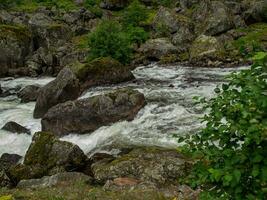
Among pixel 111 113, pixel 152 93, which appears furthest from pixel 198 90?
pixel 111 113

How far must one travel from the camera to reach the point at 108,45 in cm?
4288

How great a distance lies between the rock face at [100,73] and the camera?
33.1 metres

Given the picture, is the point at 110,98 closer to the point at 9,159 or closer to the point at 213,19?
the point at 9,159

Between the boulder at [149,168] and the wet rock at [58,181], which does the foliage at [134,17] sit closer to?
the boulder at [149,168]

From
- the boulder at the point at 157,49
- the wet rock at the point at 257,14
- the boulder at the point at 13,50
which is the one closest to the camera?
the boulder at the point at 13,50

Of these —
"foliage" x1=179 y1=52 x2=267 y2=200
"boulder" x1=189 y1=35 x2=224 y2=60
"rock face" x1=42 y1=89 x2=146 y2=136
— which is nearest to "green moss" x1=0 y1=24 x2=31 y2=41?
"boulder" x1=189 y1=35 x2=224 y2=60

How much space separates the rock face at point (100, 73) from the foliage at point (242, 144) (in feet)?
88.2

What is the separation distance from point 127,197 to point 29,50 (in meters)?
39.3

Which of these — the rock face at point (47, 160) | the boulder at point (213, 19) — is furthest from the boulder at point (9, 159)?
the boulder at point (213, 19)

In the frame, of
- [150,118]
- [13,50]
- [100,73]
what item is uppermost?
[13,50]

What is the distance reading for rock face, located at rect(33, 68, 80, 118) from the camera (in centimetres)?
2886

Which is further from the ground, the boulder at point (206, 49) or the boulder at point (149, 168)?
the boulder at point (149, 168)

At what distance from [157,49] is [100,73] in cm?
1729

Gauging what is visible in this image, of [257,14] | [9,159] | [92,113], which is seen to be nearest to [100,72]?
[92,113]
